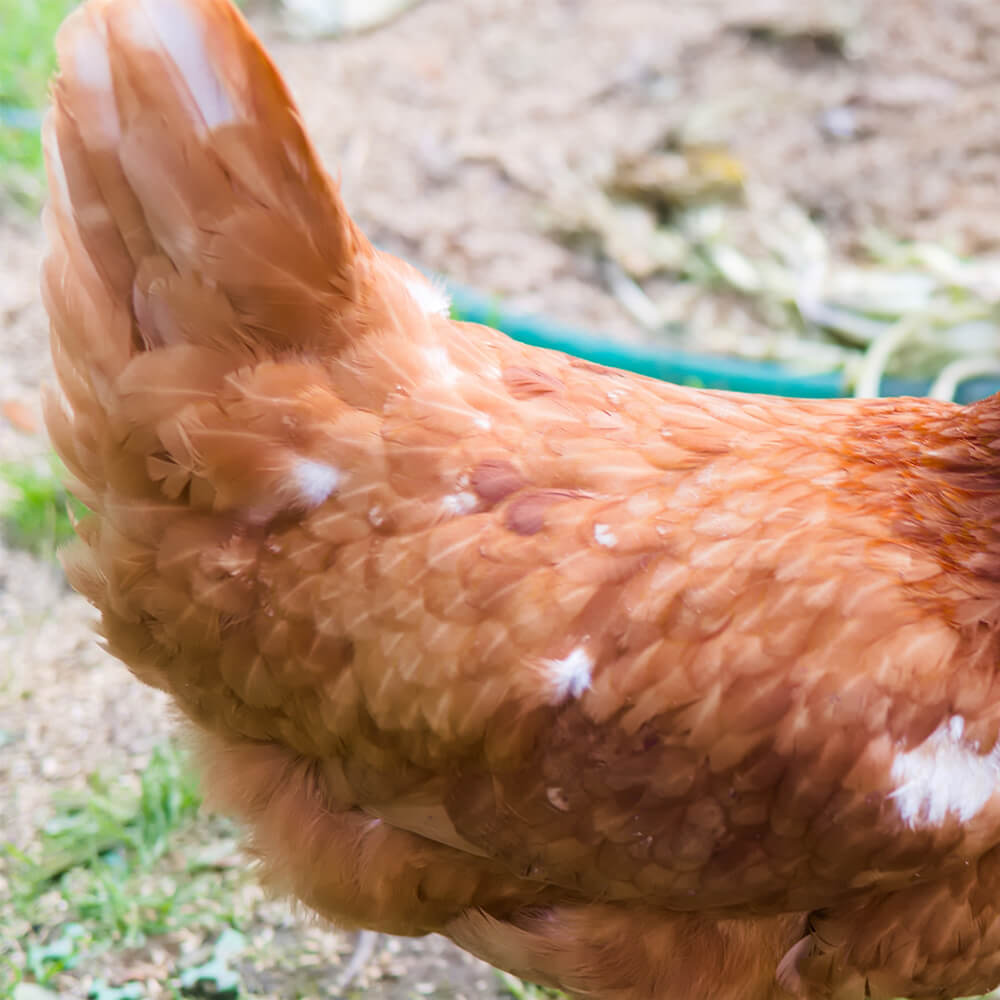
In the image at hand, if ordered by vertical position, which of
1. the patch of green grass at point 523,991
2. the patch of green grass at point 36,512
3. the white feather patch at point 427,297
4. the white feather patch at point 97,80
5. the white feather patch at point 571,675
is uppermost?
the white feather patch at point 97,80

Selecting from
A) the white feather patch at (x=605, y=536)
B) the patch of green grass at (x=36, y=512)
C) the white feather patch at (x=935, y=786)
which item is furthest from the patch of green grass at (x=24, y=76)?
the white feather patch at (x=935, y=786)

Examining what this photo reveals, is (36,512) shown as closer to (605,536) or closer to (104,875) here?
(104,875)

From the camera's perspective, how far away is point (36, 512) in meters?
2.61

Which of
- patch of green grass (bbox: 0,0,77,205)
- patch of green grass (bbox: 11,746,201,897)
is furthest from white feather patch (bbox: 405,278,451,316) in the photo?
patch of green grass (bbox: 0,0,77,205)

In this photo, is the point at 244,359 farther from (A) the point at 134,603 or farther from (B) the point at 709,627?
(B) the point at 709,627

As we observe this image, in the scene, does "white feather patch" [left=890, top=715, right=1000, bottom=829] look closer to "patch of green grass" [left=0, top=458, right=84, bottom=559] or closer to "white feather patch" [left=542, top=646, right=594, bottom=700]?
"white feather patch" [left=542, top=646, right=594, bottom=700]

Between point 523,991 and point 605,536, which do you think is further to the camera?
point 523,991

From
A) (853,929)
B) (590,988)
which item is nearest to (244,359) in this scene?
(590,988)

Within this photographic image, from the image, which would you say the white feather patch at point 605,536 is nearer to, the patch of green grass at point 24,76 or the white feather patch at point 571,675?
the white feather patch at point 571,675

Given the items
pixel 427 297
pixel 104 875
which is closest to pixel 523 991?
pixel 104 875

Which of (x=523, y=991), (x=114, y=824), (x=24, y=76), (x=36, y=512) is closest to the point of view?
(x=523, y=991)

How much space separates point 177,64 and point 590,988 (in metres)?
1.28

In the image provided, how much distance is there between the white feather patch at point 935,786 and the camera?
4.23 ft

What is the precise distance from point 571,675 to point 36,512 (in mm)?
1721
